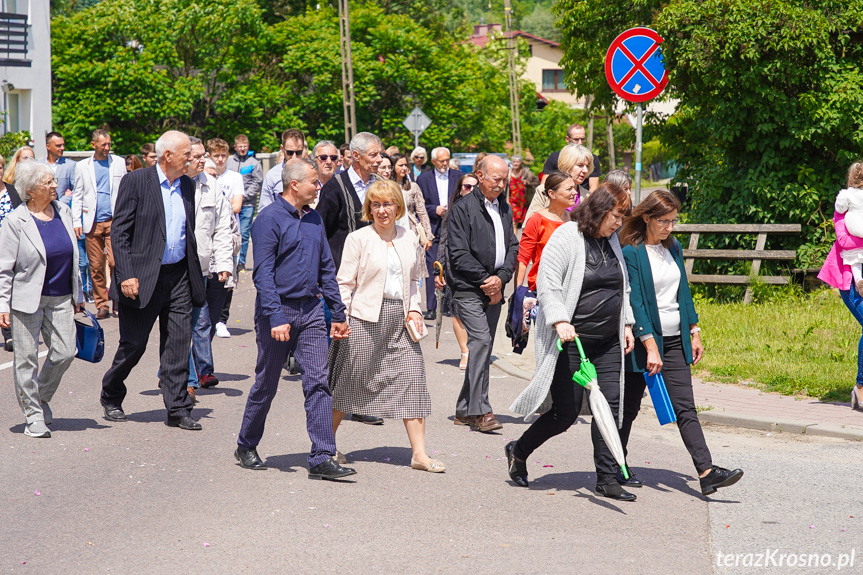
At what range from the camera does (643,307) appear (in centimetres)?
619

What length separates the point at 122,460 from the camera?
6.91 meters

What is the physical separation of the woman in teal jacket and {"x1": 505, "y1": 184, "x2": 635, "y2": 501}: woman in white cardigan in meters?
0.10

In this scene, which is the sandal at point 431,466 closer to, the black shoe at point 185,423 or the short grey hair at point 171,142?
the black shoe at point 185,423

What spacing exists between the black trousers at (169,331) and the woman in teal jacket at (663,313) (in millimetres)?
3233

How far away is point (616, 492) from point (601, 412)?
1.80ft

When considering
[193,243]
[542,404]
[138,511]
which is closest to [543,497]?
[542,404]

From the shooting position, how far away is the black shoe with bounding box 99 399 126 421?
8.06 meters

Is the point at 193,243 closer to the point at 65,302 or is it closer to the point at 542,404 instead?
the point at 65,302

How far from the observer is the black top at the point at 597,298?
609 centimetres

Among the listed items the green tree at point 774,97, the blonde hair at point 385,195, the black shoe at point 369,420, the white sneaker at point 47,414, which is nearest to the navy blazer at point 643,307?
the blonde hair at point 385,195

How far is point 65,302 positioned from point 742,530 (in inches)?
189

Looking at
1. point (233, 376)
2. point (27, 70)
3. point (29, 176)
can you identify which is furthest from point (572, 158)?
point (27, 70)

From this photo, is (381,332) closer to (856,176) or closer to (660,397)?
(660,397)

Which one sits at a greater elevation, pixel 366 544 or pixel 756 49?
pixel 756 49
